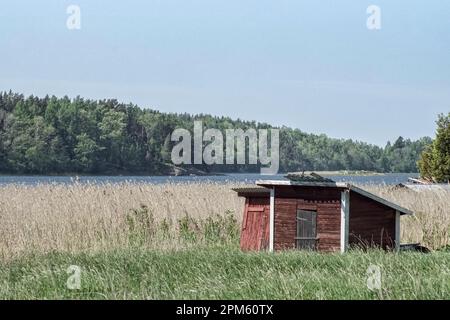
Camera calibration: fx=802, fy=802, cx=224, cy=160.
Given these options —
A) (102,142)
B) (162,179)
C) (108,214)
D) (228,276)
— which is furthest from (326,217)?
(102,142)

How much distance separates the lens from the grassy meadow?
336 inches

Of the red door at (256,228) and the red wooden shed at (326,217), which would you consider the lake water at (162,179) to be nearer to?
the red door at (256,228)

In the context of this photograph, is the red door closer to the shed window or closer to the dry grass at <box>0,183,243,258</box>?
the shed window

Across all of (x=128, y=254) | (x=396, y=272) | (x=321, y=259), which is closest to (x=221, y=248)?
(x=128, y=254)

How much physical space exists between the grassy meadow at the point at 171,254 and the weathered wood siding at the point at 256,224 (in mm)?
471

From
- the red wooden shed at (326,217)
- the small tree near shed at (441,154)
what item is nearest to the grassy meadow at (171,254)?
the red wooden shed at (326,217)

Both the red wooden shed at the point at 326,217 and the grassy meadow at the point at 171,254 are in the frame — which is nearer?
the grassy meadow at the point at 171,254

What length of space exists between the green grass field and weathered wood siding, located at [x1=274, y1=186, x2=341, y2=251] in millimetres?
936

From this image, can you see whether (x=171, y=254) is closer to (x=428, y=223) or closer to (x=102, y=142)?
(x=428, y=223)

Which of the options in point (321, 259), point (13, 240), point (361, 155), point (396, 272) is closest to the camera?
point (396, 272)

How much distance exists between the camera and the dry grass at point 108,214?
15117 mm
